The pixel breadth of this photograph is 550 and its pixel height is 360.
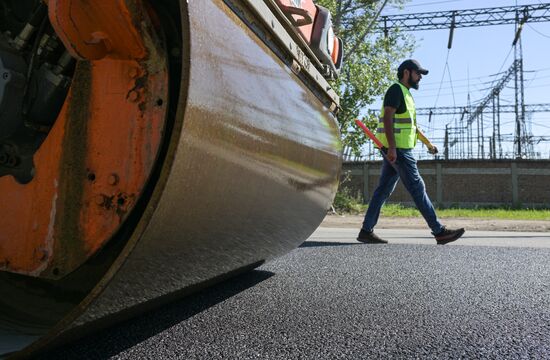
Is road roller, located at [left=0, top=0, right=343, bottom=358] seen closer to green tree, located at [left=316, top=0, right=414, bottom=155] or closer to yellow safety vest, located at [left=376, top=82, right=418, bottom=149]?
yellow safety vest, located at [left=376, top=82, right=418, bottom=149]

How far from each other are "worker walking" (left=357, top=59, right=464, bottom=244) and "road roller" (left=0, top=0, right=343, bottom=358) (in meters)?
3.04

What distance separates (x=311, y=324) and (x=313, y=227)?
31.8 inches

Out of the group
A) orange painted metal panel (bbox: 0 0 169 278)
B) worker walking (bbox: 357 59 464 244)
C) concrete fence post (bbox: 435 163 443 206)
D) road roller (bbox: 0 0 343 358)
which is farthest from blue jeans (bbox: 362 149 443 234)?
concrete fence post (bbox: 435 163 443 206)

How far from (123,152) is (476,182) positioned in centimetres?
2109

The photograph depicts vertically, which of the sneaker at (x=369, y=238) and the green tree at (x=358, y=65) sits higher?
the green tree at (x=358, y=65)

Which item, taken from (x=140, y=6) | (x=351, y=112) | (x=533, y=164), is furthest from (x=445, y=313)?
(x=533, y=164)

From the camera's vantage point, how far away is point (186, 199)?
109cm

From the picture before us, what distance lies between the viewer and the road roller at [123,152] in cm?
107

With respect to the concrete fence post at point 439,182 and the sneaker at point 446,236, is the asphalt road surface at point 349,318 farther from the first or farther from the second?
the concrete fence post at point 439,182

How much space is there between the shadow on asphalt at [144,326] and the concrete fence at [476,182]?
18018mm

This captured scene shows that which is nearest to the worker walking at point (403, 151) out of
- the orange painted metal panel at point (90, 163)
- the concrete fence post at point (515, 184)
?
the orange painted metal panel at point (90, 163)

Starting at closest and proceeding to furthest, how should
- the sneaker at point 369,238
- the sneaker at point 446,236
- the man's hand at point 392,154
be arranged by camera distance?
the sneaker at point 446,236, the man's hand at point 392,154, the sneaker at point 369,238

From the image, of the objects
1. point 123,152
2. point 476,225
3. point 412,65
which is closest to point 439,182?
point 476,225

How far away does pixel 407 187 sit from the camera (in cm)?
444
